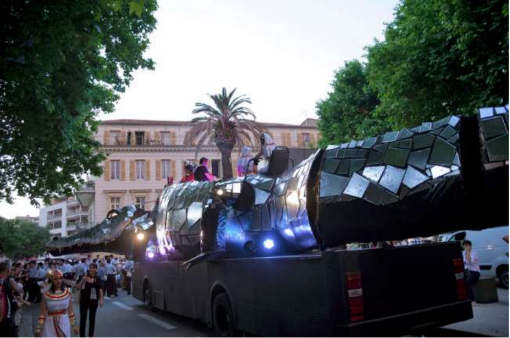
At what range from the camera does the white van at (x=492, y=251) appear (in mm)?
12875

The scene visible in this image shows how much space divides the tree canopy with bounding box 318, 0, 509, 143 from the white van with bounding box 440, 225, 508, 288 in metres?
3.78

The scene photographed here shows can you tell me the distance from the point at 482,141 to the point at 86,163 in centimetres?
1505

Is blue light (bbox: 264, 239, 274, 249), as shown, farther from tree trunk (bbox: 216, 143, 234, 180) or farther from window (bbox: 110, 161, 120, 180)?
window (bbox: 110, 161, 120, 180)

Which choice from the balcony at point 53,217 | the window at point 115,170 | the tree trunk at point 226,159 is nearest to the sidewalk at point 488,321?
the tree trunk at point 226,159

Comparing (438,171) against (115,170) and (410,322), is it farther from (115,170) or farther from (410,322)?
(115,170)

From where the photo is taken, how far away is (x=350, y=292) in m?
4.90

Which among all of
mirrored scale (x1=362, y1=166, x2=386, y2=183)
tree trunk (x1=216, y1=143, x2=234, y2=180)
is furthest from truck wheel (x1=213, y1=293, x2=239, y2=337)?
tree trunk (x1=216, y1=143, x2=234, y2=180)

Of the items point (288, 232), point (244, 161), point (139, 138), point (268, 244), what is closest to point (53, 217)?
point (139, 138)

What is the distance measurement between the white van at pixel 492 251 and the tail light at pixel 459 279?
7.25m

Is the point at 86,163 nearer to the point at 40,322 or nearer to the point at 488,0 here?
the point at 40,322

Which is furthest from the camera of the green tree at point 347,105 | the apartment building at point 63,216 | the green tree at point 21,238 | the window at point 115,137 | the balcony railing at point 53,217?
the balcony railing at point 53,217

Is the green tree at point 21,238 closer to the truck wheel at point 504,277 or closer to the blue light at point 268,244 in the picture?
the truck wheel at point 504,277

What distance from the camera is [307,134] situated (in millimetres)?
→ 57062

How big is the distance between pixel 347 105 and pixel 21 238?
5892cm
